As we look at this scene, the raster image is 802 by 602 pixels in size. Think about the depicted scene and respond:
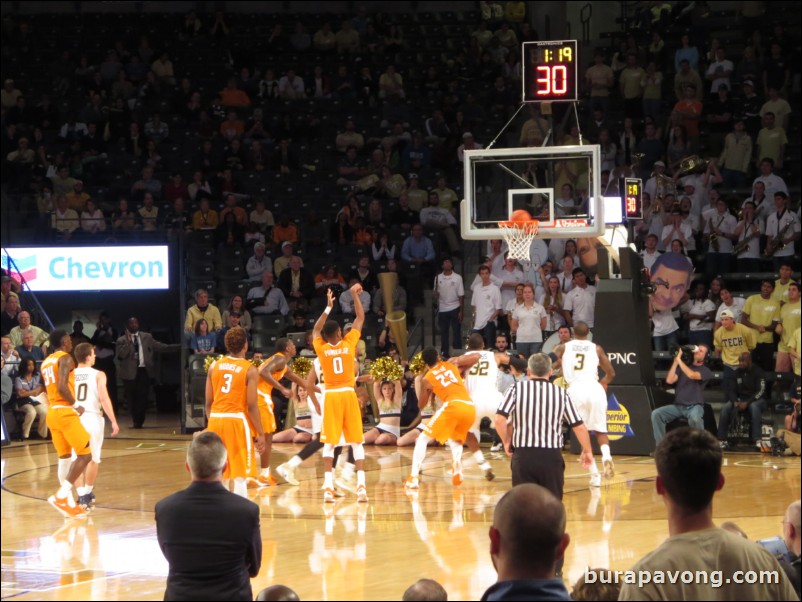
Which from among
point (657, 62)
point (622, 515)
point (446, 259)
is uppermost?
point (657, 62)

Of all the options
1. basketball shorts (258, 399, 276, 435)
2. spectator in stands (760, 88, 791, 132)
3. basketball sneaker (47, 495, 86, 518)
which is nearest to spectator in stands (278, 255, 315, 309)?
basketball shorts (258, 399, 276, 435)

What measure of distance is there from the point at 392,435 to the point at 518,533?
15938mm

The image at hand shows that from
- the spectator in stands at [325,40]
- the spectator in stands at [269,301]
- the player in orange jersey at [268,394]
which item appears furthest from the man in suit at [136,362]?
the spectator in stands at [325,40]

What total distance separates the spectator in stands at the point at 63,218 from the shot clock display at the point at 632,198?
423 inches

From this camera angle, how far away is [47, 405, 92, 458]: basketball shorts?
1319cm

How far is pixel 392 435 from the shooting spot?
19.9 m

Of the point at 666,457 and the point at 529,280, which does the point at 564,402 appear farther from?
the point at 529,280

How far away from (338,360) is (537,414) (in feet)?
13.9

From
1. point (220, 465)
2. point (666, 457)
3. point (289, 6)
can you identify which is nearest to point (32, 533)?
point (220, 465)

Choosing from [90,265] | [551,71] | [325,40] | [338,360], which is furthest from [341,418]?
[325,40]

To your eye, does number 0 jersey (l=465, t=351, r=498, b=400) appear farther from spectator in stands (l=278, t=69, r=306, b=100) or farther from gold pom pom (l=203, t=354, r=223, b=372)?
spectator in stands (l=278, t=69, r=306, b=100)

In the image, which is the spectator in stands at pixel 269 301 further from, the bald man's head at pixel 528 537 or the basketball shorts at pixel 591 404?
the bald man's head at pixel 528 537

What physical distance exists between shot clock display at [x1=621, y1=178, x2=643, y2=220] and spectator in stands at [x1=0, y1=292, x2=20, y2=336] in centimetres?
1061

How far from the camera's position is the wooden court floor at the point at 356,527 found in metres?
9.96
